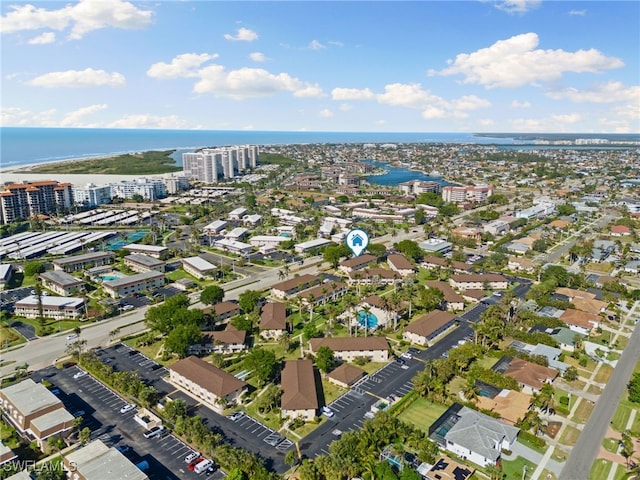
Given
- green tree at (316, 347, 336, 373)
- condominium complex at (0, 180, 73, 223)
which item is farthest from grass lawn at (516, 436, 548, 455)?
condominium complex at (0, 180, 73, 223)

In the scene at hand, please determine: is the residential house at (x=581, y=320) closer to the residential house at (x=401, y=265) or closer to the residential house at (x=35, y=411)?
the residential house at (x=401, y=265)

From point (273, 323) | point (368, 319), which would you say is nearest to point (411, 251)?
point (368, 319)

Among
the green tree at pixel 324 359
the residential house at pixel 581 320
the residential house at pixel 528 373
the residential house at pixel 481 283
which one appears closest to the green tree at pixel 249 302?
the green tree at pixel 324 359

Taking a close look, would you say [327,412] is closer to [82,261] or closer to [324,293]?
[324,293]

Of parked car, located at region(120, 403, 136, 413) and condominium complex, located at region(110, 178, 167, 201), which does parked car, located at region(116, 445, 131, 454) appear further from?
condominium complex, located at region(110, 178, 167, 201)

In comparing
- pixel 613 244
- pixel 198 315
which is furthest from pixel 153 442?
pixel 613 244
